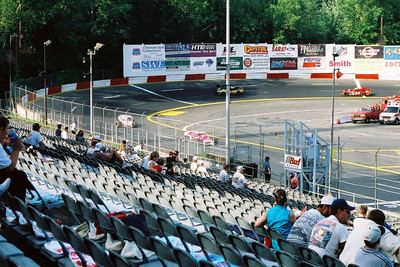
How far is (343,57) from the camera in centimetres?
7612

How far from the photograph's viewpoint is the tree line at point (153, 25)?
73062 mm

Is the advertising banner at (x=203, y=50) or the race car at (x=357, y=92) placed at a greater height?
the advertising banner at (x=203, y=50)

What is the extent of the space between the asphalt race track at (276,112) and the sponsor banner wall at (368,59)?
155 cm

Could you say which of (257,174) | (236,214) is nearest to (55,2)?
(257,174)

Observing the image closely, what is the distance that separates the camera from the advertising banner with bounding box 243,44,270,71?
2953 inches

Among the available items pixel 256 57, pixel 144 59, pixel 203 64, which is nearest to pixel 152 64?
pixel 144 59

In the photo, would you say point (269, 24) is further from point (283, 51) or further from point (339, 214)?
point (339, 214)

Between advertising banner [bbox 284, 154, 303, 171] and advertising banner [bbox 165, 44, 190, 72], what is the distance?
4384 centimetres

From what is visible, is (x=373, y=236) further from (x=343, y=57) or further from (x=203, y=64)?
(x=343, y=57)

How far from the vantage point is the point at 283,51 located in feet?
251

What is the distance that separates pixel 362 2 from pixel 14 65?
5215 centimetres

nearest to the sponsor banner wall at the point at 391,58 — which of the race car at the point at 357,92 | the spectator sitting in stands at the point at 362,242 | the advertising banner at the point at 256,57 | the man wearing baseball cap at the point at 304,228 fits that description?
the race car at the point at 357,92

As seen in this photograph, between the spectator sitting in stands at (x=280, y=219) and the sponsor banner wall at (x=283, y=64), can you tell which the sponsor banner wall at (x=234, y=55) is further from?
the spectator sitting in stands at (x=280, y=219)

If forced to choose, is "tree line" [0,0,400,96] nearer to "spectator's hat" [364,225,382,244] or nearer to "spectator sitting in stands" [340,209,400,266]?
"spectator sitting in stands" [340,209,400,266]
